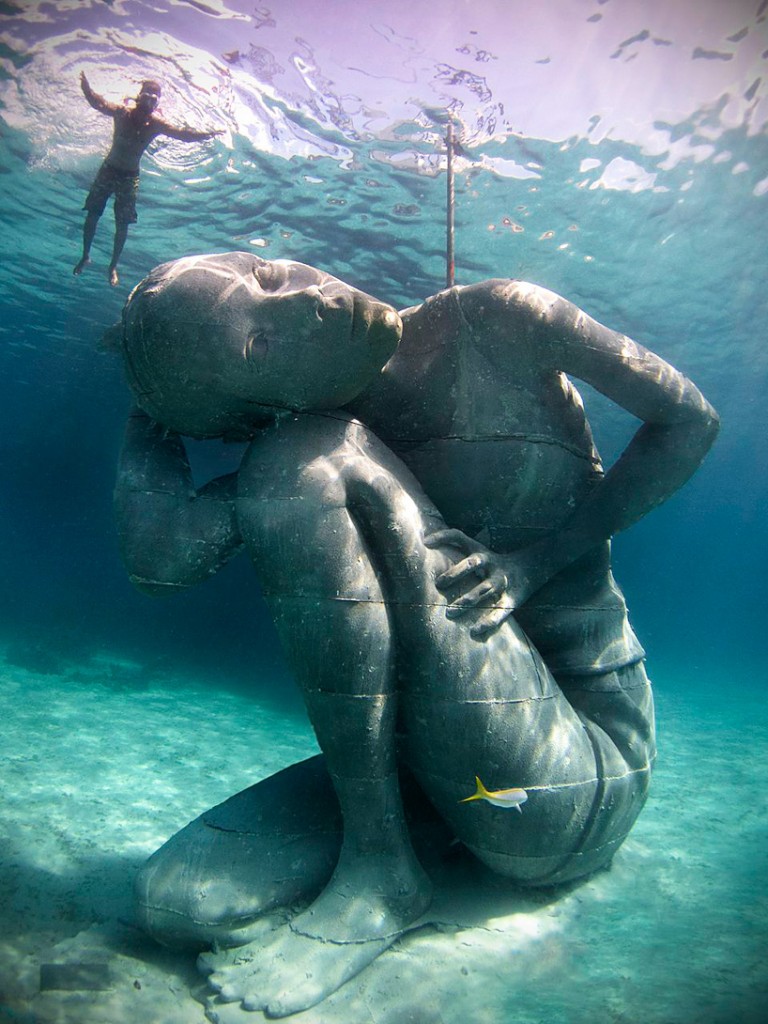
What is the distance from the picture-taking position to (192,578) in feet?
9.30

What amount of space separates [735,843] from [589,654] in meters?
2.12

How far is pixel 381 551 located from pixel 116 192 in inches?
511

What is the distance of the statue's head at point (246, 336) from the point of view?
8.09 ft

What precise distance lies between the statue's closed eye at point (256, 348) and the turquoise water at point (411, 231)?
8.36ft

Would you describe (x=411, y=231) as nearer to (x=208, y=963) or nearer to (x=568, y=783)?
(x=568, y=783)

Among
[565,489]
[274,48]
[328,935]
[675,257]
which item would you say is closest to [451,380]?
[565,489]

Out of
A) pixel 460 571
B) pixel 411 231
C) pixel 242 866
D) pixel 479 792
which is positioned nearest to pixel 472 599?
pixel 460 571

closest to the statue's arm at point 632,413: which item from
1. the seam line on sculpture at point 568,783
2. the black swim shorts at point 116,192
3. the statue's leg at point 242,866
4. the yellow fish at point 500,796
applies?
the seam line on sculpture at point 568,783

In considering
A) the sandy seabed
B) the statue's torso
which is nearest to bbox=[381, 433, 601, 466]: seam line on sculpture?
the statue's torso

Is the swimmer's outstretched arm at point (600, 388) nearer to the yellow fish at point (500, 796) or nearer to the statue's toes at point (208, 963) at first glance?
the yellow fish at point (500, 796)

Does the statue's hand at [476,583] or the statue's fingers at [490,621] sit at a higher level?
the statue's hand at [476,583]

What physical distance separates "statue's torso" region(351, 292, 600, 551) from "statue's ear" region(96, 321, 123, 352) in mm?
1181

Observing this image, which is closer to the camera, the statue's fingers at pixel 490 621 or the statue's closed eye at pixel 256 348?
the statue's closed eye at pixel 256 348

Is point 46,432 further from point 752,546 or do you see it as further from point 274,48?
point 752,546
